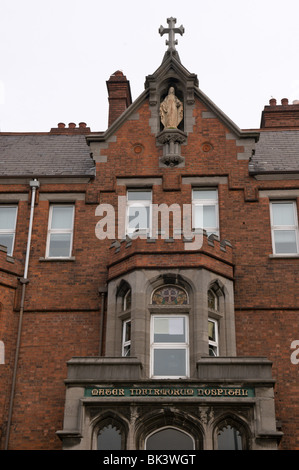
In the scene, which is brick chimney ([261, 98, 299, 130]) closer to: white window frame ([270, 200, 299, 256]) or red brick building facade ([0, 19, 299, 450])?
red brick building facade ([0, 19, 299, 450])

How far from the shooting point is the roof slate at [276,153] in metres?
23.5

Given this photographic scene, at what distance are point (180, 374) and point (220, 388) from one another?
1631 mm

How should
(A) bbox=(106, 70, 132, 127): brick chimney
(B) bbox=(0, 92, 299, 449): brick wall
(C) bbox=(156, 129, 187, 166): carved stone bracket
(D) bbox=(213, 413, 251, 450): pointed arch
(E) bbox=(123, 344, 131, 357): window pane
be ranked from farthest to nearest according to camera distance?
(A) bbox=(106, 70, 132, 127): brick chimney, (C) bbox=(156, 129, 187, 166): carved stone bracket, (B) bbox=(0, 92, 299, 449): brick wall, (E) bbox=(123, 344, 131, 357): window pane, (D) bbox=(213, 413, 251, 450): pointed arch

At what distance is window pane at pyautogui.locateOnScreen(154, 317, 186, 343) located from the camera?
19263 mm

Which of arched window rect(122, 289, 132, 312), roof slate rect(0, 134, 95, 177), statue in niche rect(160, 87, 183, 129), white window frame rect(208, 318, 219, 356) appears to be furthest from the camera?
roof slate rect(0, 134, 95, 177)

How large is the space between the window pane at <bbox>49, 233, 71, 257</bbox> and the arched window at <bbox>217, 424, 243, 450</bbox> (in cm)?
765

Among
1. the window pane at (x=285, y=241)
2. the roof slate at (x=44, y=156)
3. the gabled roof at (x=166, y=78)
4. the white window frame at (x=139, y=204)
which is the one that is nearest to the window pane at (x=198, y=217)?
the white window frame at (x=139, y=204)

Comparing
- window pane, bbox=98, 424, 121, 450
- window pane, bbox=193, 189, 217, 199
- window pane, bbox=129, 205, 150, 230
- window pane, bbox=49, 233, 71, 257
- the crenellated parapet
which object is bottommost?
window pane, bbox=98, 424, 121, 450

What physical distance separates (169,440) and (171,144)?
979 centimetres

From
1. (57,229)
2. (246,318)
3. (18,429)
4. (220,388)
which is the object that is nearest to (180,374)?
(220,388)

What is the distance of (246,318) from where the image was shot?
67.5 feet

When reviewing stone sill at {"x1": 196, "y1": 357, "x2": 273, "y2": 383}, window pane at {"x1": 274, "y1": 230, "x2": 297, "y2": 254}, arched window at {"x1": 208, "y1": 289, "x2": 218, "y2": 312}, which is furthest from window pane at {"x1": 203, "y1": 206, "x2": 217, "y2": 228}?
stone sill at {"x1": 196, "y1": 357, "x2": 273, "y2": 383}

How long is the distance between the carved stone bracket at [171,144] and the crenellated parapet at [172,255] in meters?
3.62
